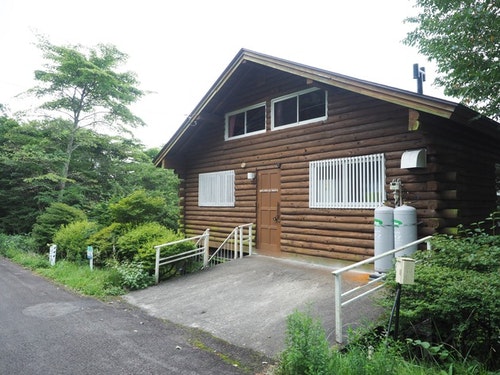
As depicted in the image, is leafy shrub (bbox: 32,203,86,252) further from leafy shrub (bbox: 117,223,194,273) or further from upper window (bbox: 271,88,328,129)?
upper window (bbox: 271,88,328,129)

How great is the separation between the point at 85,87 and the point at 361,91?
52.4ft

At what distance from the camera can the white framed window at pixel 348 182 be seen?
23.4 ft

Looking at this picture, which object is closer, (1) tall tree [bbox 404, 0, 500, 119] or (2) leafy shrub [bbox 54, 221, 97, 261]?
(1) tall tree [bbox 404, 0, 500, 119]

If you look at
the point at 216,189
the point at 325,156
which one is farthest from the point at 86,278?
→ the point at 325,156

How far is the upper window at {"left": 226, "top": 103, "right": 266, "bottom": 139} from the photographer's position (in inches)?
390

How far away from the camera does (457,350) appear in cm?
382

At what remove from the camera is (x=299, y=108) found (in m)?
8.80

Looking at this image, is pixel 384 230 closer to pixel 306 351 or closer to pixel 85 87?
pixel 306 351

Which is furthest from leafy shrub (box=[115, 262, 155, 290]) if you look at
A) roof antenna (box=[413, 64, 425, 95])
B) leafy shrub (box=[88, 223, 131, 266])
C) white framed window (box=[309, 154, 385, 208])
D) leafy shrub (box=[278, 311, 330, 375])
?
roof antenna (box=[413, 64, 425, 95])

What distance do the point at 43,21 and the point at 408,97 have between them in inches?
711

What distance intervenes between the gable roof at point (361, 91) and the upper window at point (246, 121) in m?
0.92

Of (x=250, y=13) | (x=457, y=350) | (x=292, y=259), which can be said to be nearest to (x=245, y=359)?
(x=457, y=350)

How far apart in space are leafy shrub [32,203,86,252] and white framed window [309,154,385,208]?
10647 mm

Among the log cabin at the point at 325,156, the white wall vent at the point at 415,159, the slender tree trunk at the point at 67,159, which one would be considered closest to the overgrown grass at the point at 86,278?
the log cabin at the point at 325,156
